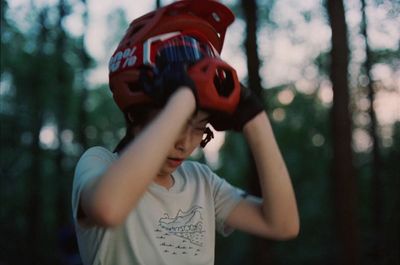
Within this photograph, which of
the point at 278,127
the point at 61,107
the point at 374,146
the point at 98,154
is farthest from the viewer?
the point at 278,127

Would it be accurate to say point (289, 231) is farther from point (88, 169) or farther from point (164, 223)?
point (88, 169)

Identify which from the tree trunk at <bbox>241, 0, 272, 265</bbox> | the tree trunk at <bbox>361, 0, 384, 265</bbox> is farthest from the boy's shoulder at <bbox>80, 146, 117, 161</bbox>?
the tree trunk at <bbox>361, 0, 384, 265</bbox>

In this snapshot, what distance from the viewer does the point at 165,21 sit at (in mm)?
1908

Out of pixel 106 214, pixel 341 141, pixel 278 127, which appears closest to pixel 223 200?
pixel 106 214

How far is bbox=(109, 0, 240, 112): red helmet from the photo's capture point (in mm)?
1806

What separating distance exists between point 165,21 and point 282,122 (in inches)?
1045

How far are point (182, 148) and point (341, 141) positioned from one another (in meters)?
5.68

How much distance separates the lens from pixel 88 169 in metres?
1.55

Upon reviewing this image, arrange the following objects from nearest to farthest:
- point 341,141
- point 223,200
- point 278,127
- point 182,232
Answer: point 182,232, point 223,200, point 341,141, point 278,127

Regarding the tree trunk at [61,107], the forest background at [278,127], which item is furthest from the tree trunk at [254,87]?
the tree trunk at [61,107]

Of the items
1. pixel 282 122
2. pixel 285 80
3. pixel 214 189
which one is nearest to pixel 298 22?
pixel 285 80

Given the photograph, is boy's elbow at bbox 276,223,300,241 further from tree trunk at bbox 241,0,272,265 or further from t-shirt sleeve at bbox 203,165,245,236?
tree trunk at bbox 241,0,272,265

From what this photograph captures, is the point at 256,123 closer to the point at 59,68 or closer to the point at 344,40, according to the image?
the point at 344,40

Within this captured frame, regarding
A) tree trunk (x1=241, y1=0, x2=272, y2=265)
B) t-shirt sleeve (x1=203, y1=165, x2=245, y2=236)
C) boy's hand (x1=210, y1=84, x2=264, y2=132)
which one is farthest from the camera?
tree trunk (x1=241, y1=0, x2=272, y2=265)
